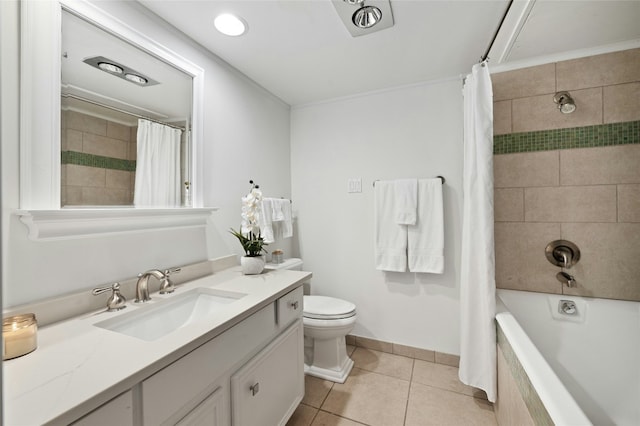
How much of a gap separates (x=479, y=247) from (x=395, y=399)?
3.48 feet

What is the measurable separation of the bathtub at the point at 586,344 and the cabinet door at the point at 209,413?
1204 millimetres

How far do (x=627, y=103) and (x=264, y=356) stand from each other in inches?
95.8

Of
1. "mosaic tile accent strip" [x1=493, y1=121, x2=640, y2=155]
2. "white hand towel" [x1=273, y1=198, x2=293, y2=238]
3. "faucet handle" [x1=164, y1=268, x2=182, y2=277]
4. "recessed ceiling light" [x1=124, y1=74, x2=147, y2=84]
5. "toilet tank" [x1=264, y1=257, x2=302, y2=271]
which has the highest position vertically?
"recessed ceiling light" [x1=124, y1=74, x2=147, y2=84]

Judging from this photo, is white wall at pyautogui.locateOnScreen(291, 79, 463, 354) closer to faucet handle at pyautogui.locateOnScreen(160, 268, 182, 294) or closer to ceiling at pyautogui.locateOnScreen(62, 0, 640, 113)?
ceiling at pyautogui.locateOnScreen(62, 0, 640, 113)

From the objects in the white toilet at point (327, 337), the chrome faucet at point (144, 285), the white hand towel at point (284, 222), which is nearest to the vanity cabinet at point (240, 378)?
the white toilet at point (327, 337)

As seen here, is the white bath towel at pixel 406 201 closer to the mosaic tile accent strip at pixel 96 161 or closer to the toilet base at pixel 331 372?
the toilet base at pixel 331 372

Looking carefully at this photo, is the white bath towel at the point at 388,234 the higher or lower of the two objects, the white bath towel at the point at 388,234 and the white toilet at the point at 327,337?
the higher

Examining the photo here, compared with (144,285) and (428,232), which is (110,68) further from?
(428,232)

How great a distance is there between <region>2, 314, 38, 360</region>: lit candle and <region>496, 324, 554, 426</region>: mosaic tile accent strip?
163cm

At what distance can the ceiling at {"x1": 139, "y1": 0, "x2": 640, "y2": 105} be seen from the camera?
1506 mm

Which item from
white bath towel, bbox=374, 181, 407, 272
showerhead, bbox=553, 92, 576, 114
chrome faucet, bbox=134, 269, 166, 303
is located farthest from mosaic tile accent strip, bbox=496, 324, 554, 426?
chrome faucet, bbox=134, 269, 166, 303

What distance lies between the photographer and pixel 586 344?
173cm

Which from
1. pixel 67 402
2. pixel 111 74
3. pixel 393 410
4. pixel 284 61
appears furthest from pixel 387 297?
pixel 111 74

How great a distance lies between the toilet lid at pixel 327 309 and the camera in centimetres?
203
